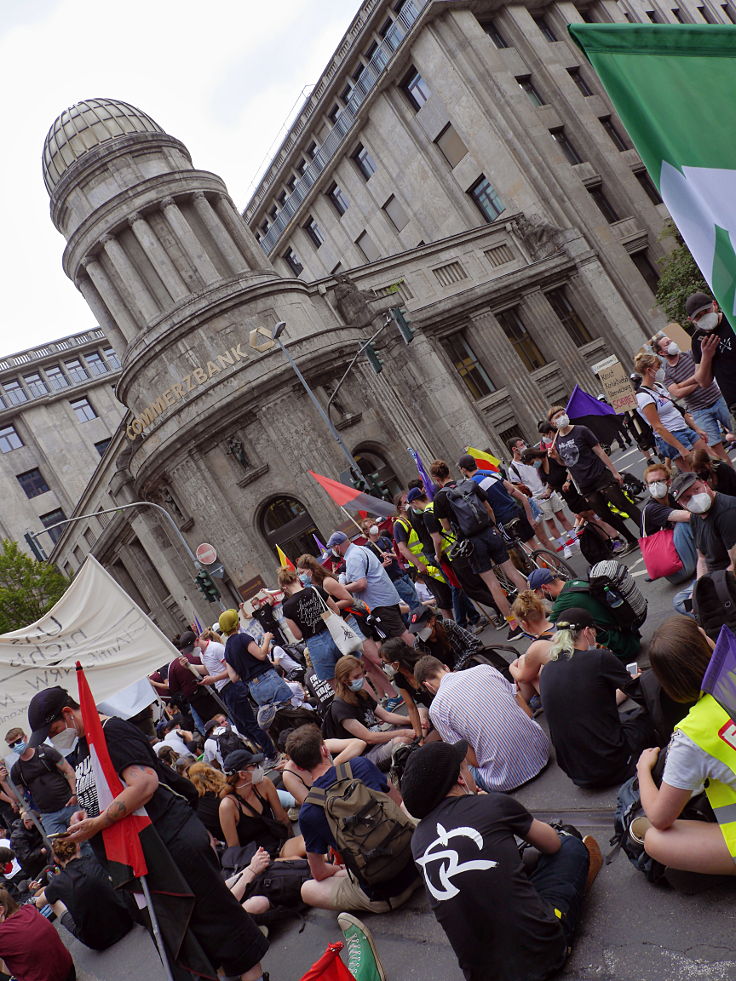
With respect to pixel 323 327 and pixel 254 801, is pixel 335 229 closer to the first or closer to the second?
pixel 323 327

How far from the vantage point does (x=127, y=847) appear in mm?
3996

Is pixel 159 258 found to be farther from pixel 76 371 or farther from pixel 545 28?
pixel 76 371

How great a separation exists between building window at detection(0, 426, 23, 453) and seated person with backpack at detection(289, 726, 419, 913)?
53.8 m

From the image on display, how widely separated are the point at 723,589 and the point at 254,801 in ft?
13.3

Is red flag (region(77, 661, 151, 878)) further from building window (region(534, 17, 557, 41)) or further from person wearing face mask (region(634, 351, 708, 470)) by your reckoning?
building window (region(534, 17, 557, 41))

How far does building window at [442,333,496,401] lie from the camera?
32.5 meters

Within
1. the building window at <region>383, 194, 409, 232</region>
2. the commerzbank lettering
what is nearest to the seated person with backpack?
the commerzbank lettering

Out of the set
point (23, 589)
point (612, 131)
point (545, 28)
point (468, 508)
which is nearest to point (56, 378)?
point (23, 589)

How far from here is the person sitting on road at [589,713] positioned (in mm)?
4363

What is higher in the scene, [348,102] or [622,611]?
[348,102]

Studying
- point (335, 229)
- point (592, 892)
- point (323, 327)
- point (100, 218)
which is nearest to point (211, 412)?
point (323, 327)

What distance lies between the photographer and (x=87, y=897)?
278 inches

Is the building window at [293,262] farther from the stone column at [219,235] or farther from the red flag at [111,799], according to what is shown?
the red flag at [111,799]

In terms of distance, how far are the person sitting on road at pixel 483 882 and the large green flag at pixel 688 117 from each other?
2.42m
